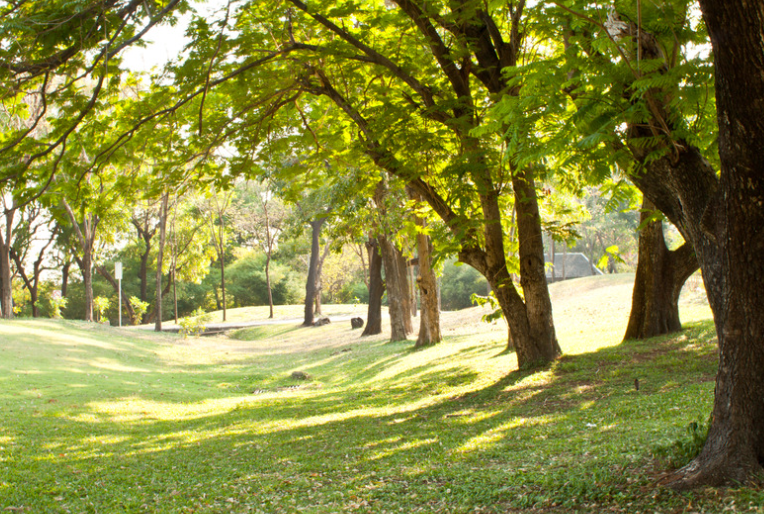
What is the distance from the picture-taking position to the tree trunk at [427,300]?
60.3 ft

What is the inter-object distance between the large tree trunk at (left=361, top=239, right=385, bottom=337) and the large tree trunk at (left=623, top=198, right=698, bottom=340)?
12670mm

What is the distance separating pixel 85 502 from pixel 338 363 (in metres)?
13.6

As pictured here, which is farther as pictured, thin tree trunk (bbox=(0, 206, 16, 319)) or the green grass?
thin tree trunk (bbox=(0, 206, 16, 319))

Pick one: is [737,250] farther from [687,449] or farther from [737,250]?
[687,449]

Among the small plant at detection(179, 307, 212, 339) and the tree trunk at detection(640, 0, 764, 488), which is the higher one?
the tree trunk at detection(640, 0, 764, 488)

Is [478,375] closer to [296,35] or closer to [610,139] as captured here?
[296,35]

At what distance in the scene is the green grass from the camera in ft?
16.5

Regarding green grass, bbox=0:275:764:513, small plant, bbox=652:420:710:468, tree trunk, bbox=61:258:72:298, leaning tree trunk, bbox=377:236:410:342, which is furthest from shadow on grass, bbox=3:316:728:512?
tree trunk, bbox=61:258:72:298

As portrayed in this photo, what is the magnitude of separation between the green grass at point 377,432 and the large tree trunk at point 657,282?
0.63 meters

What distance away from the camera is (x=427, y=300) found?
18.5 meters

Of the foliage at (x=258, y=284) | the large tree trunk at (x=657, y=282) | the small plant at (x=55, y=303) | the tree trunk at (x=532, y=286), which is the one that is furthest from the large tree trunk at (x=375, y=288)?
the foliage at (x=258, y=284)

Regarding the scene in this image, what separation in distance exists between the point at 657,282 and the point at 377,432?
6.64 m

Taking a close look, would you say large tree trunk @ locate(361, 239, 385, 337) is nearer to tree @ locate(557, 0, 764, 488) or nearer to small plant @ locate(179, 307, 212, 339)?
small plant @ locate(179, 307, 212, 339)

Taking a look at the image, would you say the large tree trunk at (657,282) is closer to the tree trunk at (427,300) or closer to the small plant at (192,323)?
the tree trunk at (427,300)
